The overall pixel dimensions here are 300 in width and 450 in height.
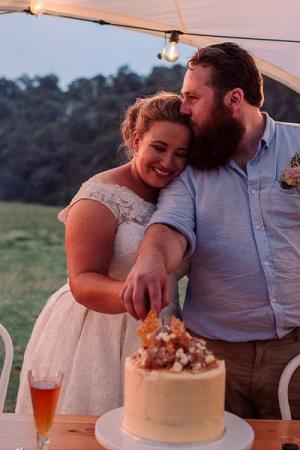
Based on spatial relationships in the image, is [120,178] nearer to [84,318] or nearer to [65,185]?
[84,318]

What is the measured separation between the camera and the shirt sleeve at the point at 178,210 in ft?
8.86

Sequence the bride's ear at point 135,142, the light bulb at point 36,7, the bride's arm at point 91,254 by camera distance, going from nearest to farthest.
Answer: the bride's arm at point 91,254
the bride's ear at point 135,142
the light bulb at point 36,7

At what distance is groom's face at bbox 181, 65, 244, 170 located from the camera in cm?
282

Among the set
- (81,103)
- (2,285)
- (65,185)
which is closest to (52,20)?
(81,103)

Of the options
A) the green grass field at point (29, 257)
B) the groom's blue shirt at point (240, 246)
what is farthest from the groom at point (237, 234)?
the green grass field at point (29, 257)

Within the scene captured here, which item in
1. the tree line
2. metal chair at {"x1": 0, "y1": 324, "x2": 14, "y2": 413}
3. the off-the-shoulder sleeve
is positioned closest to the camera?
metal chair at {"x1": 0, "y1": 324, "x2": 14, "y2": 413}

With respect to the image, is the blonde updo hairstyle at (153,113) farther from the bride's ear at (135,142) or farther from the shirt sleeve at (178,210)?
the shirt sleeve at (178,210)

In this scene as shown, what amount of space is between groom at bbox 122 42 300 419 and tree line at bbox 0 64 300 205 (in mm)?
9823

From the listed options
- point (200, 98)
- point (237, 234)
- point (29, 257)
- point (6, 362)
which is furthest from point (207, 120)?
point (29, 257)

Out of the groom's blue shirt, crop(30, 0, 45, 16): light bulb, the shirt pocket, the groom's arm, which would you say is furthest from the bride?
crop(30, 0, 45, 16): light bulb

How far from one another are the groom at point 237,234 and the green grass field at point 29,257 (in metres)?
7.93

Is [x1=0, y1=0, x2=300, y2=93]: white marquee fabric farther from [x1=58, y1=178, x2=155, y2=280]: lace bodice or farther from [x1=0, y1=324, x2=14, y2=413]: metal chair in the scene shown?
[x1=0, y1=324, x2=14, y2=413]: metal chair

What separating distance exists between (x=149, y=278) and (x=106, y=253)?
1.76ft

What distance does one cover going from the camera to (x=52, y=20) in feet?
41.3
